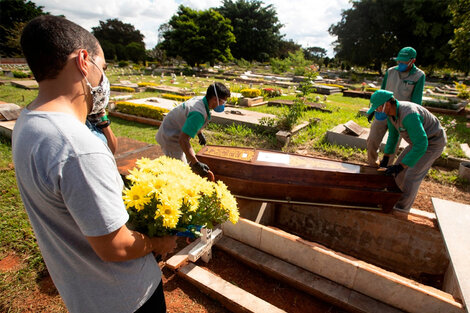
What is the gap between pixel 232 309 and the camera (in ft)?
7.64

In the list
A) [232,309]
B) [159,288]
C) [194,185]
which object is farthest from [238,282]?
[194,185]

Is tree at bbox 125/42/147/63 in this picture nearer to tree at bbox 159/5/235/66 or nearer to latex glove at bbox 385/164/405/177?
tree at bbox 159/5/235/66

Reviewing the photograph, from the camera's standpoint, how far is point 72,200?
833 mm

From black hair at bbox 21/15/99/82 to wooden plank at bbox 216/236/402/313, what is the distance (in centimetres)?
254

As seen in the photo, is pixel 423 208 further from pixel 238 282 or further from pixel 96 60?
pixel 96 60

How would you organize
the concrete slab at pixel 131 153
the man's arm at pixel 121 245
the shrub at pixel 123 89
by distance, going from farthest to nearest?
1. the shrub at pixel 123 89
2. the concrete slab at pixel 131 153
3. the man's arm at pixel 121 245

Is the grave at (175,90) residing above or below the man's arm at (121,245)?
below

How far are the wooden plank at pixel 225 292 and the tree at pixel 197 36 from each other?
1191 inches

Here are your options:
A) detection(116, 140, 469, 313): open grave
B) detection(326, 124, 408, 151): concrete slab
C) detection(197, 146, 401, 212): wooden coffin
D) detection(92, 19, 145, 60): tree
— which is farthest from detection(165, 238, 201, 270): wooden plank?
detection(92, 19, 145, 60): tree

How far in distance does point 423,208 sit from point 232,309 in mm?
3801

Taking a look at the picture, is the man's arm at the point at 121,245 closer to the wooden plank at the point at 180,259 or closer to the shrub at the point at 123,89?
the wooden plank at the point at 180,259

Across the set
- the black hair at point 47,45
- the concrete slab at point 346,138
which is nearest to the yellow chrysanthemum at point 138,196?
the black hair at point 47,45

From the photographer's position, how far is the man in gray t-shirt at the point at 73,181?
82cm

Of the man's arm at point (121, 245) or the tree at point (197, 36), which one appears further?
the tree at point (197, 36)
